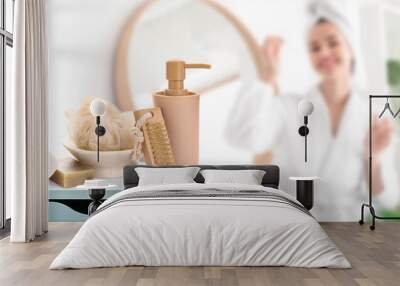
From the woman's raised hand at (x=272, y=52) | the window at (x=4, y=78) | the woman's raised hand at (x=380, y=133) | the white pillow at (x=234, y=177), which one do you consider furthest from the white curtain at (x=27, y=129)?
the woman's raised hand at (x=380, y=133)

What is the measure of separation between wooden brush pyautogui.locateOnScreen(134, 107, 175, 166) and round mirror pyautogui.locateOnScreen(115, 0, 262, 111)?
0.18 metres

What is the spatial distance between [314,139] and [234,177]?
120 centimetres

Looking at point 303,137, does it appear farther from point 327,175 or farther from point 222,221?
point 222,221

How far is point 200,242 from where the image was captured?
471 centimetres

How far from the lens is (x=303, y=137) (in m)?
7.38

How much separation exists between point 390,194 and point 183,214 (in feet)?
11.3

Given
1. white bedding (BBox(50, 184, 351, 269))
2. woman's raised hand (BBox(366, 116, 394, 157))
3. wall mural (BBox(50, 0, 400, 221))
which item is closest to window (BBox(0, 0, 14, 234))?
wall mural (BBox(50, 0, 400, 221))

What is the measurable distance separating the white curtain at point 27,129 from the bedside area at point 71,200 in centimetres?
77

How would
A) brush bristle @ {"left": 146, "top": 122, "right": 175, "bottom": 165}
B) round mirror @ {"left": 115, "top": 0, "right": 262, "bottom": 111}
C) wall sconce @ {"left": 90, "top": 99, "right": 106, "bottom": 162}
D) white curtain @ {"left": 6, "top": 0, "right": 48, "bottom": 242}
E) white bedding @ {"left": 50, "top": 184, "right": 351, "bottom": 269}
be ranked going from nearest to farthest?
white bedding @ {"left": 50, "top": 184, "right": 351, "bottom": 269}, white curtain @ {"left": 6, "top": 0, "right": 48, "bottom": 242}, wall sconce @ {"left": 90, "top": 99, "right": 106, "bottom": 162}, brush bristle @ {"left": 146, "top": 122, "right": 175, "bottom": 165}, round mirror @ {"left": 115, "top": 0, "right": 262, "bottom": 111}

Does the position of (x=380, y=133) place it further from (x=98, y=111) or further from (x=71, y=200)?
(x=71, y=200)

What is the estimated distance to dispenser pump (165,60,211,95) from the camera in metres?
7.33

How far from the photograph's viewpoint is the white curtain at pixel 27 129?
604 cm

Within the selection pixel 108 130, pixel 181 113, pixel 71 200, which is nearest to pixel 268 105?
pixel 181 113

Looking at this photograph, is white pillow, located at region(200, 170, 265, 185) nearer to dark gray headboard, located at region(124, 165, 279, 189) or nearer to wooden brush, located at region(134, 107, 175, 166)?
dark gray headboard, located at region(124, 165, 279, 189)
